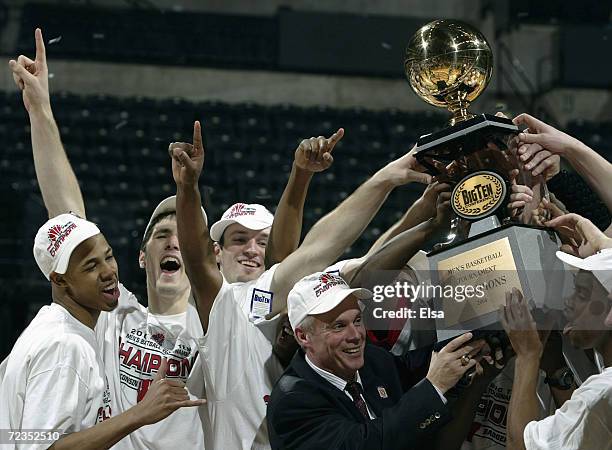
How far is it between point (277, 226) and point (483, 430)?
0.89m

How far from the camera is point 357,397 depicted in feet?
9.75

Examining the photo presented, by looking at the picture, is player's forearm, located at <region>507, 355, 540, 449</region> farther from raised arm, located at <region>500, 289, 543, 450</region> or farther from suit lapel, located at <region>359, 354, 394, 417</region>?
suit lapel, located at <region>359, 354, 394, 417</region>

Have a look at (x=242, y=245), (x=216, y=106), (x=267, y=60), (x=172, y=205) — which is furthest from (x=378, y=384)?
(x=267, y=60)

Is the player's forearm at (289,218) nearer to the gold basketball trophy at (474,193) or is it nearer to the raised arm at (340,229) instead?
the raised arm at (340,229)

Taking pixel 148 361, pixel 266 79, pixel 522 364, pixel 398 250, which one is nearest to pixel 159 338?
pixel 148 361

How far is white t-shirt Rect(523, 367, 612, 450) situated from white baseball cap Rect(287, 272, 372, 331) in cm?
69

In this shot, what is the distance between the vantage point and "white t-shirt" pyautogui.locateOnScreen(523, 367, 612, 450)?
7.91 feet

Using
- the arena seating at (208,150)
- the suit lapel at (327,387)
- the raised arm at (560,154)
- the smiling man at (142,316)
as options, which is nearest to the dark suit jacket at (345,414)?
the suit lapel at (327,387)

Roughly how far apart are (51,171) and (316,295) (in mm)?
1206

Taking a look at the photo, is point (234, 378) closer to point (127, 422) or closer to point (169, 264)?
point (127, 422)

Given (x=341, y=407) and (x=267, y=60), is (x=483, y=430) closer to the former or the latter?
(x=341, y=407)

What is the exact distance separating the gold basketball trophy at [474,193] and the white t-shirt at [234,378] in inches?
24.0

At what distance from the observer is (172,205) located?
3811 mm

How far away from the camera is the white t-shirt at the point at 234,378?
316 centimetres
